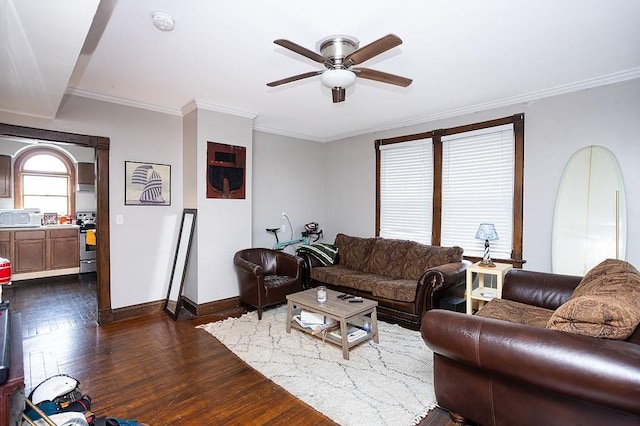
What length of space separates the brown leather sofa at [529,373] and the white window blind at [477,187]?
7.13 ft

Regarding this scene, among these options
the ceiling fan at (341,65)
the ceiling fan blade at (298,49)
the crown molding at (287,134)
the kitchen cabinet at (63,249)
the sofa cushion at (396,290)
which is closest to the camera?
the ceiling fan blade at (298,49)

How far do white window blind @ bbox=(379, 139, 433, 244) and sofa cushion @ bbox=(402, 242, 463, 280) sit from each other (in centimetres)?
43

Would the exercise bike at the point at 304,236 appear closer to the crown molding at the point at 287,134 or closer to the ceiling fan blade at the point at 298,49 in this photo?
the crown molding at the point at 287,134

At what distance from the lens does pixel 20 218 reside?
555cm

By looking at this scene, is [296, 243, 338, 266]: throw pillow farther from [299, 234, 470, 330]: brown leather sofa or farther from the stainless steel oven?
the stainless steel oven

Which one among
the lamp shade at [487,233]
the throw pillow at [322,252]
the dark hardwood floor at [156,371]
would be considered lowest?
the dark hardwood floor at [156,371]

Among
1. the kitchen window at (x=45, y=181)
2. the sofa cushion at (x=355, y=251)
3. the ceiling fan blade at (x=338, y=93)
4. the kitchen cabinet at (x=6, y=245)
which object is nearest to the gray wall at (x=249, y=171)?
the sofa cushion at (x=355, y=251)

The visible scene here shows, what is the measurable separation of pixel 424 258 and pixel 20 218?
6.81 metres

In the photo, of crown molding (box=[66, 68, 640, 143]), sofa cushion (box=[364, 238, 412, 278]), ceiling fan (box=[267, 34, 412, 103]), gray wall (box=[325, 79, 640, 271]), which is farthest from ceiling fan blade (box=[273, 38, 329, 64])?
sofa cushion (box=[364, 238, 412, 278])

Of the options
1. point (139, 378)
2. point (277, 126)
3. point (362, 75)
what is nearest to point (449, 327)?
point (362, 75)

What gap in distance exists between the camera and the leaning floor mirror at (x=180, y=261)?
4031mm

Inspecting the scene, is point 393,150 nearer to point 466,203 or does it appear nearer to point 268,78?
point 466,203

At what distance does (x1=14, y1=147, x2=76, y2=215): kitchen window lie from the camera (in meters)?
5.97

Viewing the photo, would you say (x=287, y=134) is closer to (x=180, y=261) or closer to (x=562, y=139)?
(x=180, y=261)
